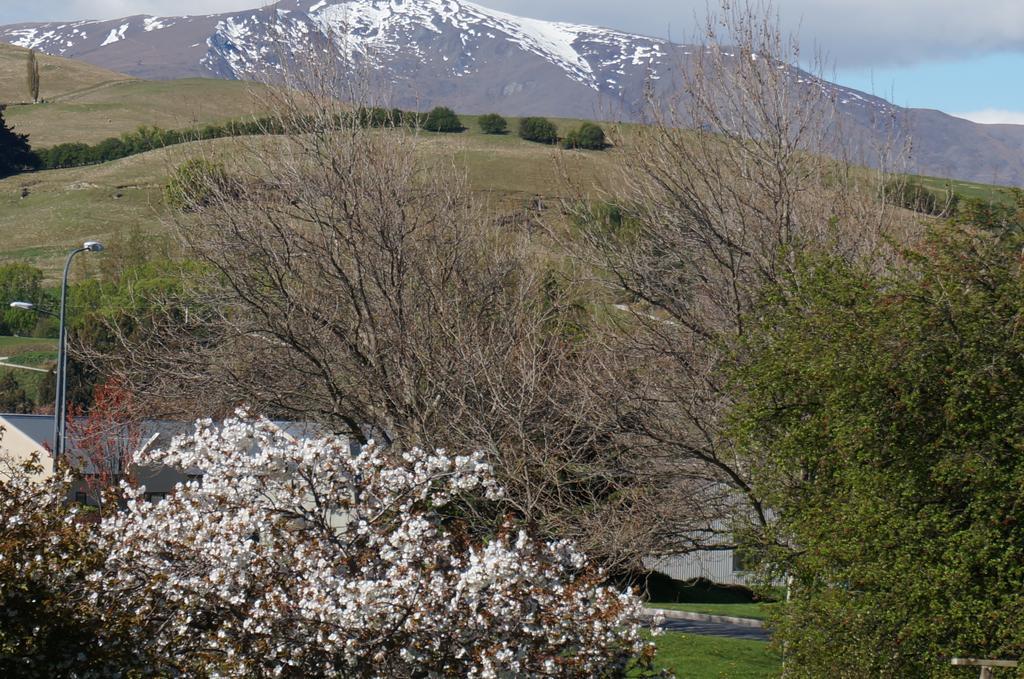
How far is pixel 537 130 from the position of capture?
101125mm

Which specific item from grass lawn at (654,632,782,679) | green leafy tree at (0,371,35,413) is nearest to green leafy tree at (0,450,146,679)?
grass lawn at (654,632,782,679)

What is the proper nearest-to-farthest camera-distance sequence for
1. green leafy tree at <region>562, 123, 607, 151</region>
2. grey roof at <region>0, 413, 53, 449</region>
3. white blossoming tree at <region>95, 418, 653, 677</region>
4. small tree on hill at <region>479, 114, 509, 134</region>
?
white blossoming tree at <region>95, 418, 653, 677</region> < green leafy tree at <region>562, 123, 607, 151</region> < grey roof at <region>0, 413, 53, 449</region> < small tree on hill at <region>479, 114, 509, 134</region>

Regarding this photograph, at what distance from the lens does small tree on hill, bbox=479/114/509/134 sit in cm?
10931

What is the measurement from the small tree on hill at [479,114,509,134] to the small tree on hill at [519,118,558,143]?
3.22 m

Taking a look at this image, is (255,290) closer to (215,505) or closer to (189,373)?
(189,373)

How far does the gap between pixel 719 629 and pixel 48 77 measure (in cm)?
16780

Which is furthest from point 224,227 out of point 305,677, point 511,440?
point 305,677

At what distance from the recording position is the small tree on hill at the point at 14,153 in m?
113

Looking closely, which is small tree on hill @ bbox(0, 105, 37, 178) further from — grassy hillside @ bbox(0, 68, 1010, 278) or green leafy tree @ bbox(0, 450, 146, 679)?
green leafy tree @ bbox(0, 450, 146, 679)

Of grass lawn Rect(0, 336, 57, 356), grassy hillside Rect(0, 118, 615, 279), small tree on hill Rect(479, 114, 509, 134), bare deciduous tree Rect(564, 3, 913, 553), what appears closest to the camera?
bare deciduous tree Rect(564, 3, 913, 553)

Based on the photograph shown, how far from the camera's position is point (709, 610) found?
26.9 meters

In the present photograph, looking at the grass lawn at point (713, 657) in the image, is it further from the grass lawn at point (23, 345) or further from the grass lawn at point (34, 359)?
the grass lawn at point (23, 345)

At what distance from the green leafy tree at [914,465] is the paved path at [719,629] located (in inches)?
486

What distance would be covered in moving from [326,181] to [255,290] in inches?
76.0
